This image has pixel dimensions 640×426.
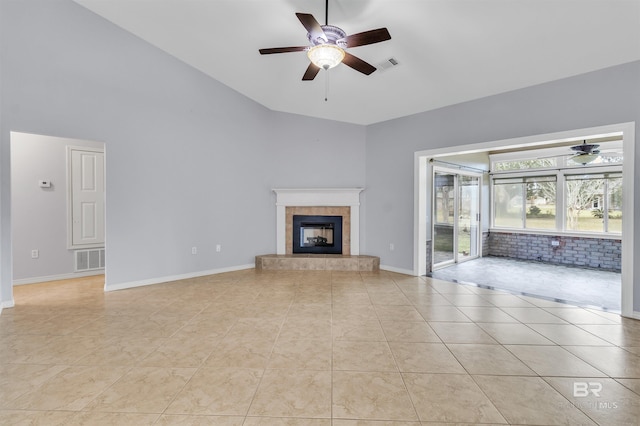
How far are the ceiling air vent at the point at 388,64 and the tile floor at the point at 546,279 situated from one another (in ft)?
11.5

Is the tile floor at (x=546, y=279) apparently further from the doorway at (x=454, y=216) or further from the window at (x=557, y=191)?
the window at (x=557, y=191)

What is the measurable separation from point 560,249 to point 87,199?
965 cm

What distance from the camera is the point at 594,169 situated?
6.10 meters

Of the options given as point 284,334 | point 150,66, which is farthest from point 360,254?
point 150,66

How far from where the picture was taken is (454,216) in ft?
20.6

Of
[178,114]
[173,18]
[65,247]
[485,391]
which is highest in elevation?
[173,18]

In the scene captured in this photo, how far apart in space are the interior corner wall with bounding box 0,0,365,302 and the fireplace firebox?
0.52m

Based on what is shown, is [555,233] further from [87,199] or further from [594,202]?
[87,199]

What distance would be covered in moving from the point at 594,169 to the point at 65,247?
10322 mm

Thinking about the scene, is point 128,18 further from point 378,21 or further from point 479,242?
point 479,242

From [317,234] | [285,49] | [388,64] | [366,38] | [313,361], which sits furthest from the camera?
[317,234]

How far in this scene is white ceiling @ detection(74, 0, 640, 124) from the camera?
284 cm

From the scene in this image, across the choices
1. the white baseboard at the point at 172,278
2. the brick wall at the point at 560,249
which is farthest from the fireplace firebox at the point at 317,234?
the brick wall at the point at 560,249

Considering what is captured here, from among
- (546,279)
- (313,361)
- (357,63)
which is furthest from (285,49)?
(546,279)
